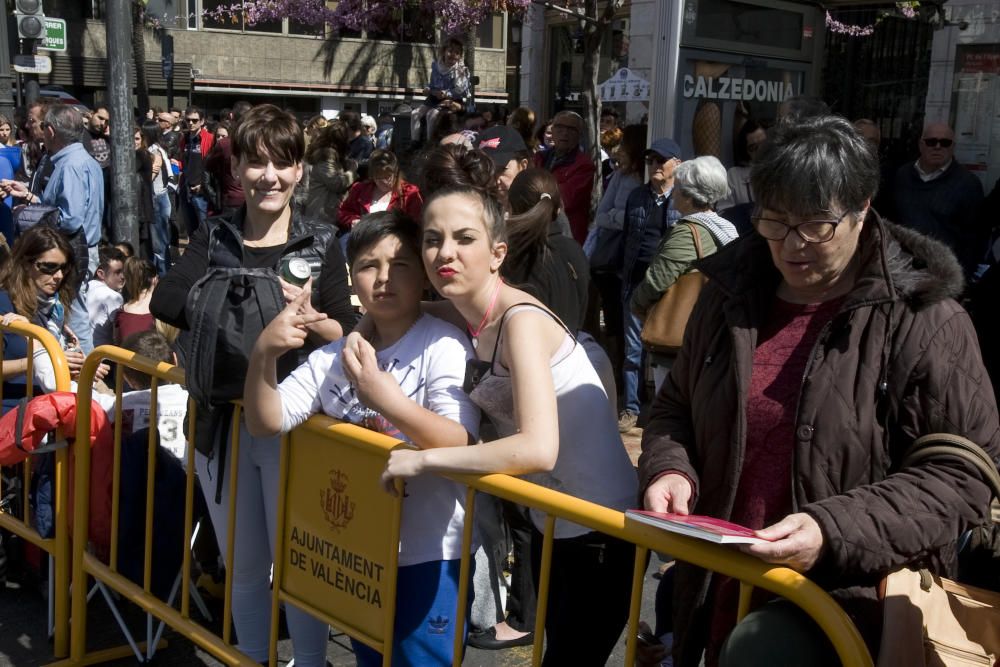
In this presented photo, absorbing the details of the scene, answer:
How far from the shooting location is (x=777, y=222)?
6.76 ft

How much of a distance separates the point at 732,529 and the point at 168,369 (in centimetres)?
205

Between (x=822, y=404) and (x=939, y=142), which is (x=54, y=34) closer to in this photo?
(x=939, y=142)

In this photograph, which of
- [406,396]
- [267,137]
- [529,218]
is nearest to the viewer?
[406,396]

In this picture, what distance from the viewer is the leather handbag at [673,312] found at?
16.1 feet

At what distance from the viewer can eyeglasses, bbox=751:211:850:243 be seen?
2.01 meters

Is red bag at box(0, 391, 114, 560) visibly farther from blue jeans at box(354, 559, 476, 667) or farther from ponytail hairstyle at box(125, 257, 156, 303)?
ponytail hairstyle at box(125, 257, 156, 303)

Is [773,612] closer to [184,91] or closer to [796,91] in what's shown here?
[796,91]

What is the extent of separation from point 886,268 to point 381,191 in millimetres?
5825

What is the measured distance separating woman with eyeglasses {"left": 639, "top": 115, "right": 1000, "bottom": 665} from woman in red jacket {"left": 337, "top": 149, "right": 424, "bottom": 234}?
5023mm

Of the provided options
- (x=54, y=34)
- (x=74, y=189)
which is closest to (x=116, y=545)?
(x=74, y=189)

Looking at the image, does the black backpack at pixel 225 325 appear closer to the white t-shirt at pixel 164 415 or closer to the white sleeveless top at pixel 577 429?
the white sleeveless top at pixel 577 429

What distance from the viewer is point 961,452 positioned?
1.89 metres

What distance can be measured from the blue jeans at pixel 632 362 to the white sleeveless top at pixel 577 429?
4206mm

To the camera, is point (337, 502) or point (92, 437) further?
point (92, 437)
